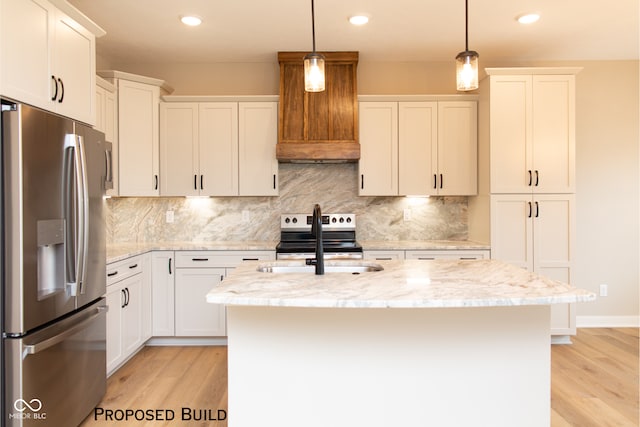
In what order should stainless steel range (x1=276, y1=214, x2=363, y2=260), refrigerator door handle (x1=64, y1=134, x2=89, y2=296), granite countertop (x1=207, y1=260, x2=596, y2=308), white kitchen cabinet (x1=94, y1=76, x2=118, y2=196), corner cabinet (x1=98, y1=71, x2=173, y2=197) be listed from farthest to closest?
stainless steel range (x1=276, y1=214, x2=363, y2=260) → corner cabinet (x1=98, y1=71, x2=173, y2=197) → white kitchen cabinet (x1=94, y1=76, x2=118, y2=196) → refrigerator door handle (x1=64, y1=134, x2=89, y2=296) → granite countertop (x1=207, y1=260, x2=596, y2=308)

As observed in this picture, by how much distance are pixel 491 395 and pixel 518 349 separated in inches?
9.2

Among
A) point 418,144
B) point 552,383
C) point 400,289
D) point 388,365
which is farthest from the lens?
point 418,144

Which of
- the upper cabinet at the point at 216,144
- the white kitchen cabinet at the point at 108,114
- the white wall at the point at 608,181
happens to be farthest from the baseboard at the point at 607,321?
the white kitchen cabinet at the point at 108,114

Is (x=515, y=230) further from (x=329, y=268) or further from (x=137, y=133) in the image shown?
(x=137, y=133)

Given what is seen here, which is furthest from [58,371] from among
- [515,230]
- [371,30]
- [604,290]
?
[604,290]

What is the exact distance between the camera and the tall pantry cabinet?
3.67m

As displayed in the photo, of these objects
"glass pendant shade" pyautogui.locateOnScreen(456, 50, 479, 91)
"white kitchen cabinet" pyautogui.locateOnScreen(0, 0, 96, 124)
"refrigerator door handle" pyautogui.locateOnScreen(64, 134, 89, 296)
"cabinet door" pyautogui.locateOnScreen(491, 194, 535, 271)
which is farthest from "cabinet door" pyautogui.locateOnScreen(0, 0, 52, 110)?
"cabinet door" pyautogui.locateOnScreen(491, 194, 535, 271)

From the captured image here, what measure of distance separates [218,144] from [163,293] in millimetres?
1448

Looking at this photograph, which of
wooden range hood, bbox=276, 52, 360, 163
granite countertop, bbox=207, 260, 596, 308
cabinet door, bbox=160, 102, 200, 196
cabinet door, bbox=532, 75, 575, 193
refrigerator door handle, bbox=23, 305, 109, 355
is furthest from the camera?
cabinet door, bbox=160, 102, 200, 196

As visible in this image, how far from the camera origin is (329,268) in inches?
89.4

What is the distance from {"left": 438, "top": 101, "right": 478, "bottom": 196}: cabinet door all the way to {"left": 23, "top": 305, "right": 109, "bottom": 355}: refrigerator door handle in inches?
117

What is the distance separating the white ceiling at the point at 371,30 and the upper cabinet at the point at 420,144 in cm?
53

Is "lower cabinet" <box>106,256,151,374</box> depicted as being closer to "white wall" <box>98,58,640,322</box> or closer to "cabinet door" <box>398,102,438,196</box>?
"white wall" <box>98,58,640,322</box>

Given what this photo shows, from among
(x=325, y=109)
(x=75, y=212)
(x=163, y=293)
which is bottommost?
(x=163, y=293)
